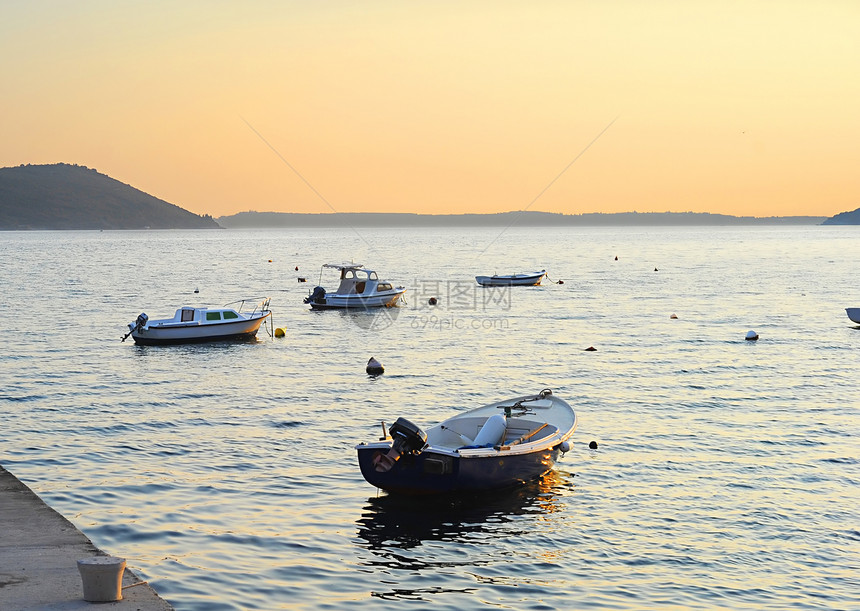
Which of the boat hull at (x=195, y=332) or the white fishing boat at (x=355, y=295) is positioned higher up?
the white fishing boat at (x=355, y=295)

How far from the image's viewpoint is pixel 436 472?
63.6 ft

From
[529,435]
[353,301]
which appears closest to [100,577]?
[529,435]

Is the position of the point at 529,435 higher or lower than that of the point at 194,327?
lower

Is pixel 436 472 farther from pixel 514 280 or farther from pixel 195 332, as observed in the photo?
pixel 514 280

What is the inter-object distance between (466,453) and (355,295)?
4532cm

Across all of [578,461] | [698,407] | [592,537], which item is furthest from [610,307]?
[592,537]

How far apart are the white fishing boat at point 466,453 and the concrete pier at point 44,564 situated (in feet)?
18.9

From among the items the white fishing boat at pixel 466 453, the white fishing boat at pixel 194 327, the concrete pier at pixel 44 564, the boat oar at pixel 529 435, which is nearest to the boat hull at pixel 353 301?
the white fishing boat at pixel 194 327

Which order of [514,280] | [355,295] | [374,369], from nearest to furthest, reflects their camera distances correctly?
[374,369]
[355,295]
[514,280]

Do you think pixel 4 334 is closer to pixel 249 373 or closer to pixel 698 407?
pixel 249 373

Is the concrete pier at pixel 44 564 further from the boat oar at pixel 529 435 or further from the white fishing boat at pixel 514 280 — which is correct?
the white fishing boat at pixel 514 280

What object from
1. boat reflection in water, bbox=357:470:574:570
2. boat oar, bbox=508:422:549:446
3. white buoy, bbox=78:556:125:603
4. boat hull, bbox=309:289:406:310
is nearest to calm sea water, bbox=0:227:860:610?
boat reflection in water, bbox=357:470:574:570

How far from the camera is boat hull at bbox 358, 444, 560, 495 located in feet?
63.6

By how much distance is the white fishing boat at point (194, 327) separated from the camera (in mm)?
45312
